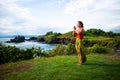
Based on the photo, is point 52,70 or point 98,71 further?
point 52,70

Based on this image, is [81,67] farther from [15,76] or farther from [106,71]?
[15,76]

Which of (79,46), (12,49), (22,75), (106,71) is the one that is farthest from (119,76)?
(12,49)

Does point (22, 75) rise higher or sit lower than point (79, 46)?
lower

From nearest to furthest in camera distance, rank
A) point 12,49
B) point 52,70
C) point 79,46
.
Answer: point 52,70, point 79,46, point 12,49

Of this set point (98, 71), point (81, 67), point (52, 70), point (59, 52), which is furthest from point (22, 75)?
point (59, 52)

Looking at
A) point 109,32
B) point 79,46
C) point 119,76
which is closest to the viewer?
point 119,76

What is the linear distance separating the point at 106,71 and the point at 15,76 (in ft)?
17.3

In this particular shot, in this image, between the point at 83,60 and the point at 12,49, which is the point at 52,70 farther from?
the point at 12,49

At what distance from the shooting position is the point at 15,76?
11.6 metres

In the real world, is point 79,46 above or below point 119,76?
above

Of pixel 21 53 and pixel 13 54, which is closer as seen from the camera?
pixel 13 54

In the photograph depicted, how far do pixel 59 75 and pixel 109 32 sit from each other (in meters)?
63.8

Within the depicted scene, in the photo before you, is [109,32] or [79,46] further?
[109,32]

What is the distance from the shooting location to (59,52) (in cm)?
2195
